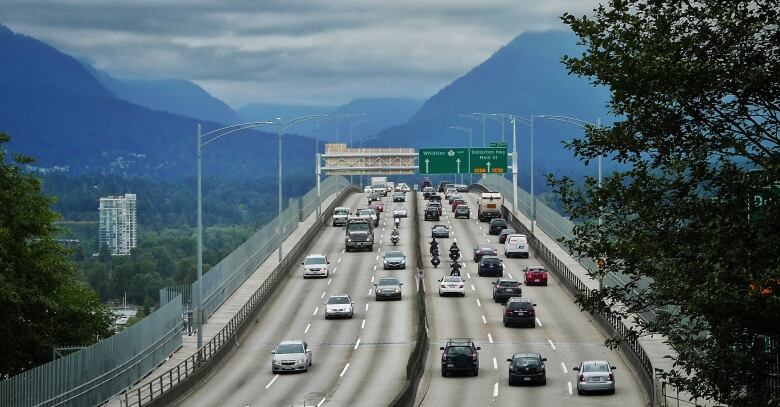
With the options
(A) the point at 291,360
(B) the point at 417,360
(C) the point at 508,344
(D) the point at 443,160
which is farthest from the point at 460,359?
(D) the point at 443,160

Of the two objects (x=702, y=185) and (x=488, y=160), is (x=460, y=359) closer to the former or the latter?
(x=702, y=185)

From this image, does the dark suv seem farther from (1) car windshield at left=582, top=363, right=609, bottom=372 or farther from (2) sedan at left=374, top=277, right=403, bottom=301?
(2) sedan at left=374, top=277, right=403, bottom=301

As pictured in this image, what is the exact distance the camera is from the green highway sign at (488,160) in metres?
139

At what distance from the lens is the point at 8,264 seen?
64.4 metres

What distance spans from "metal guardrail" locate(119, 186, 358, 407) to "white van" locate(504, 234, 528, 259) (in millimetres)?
15641

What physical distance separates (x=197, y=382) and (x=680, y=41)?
100 ft

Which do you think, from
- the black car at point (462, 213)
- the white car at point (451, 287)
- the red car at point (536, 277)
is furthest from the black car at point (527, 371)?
the black car at point (462, 213)

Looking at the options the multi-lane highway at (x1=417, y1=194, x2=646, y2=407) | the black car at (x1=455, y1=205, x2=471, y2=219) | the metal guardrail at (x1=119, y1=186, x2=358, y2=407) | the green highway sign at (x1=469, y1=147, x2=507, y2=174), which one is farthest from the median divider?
the green highway sign at (x1=469, y1=147, x2=507, y2=174)

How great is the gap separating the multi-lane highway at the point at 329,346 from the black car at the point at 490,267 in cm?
474

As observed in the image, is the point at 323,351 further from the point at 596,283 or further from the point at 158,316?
the point at 596,283

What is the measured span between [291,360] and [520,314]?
1539 centimetres

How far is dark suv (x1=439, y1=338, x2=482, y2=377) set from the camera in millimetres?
55812

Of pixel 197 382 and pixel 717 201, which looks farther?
pixel 197 382

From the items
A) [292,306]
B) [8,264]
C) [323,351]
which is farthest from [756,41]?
[292,306]
